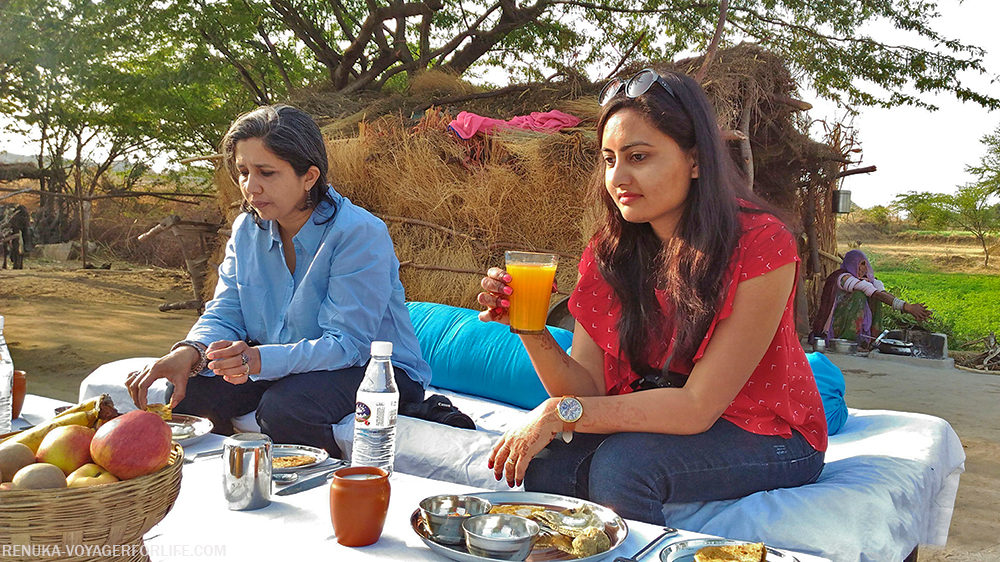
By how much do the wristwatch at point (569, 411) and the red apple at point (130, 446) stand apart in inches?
36.1

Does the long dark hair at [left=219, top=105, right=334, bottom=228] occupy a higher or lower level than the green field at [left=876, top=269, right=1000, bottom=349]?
higher

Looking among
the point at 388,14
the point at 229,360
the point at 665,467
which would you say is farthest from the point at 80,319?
the point at 665,467

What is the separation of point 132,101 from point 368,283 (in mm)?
12920

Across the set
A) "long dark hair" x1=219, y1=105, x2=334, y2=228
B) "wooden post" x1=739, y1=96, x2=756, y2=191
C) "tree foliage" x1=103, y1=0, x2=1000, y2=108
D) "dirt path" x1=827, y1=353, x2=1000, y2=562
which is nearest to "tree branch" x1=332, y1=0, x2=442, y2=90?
"tree foliage" x1=103, y1=0, x2=1000, y2=108

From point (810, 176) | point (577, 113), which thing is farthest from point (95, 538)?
point (810, 176)

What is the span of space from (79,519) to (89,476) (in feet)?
0.27

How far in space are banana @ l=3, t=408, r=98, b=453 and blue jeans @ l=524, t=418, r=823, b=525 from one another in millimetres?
1072

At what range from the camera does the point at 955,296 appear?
20.2 metres

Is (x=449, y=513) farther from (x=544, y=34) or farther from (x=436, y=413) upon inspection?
(x=544, y=34)

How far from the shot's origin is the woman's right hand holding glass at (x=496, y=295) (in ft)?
6.02

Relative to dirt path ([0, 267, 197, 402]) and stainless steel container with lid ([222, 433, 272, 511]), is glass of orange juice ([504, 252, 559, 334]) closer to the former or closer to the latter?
stainless steel container with lid ([222, 433, 272, 511])

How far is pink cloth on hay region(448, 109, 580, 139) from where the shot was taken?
256 inches

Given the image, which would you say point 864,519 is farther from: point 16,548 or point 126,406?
point 126,406

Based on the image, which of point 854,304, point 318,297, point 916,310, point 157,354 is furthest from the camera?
point 854,304
